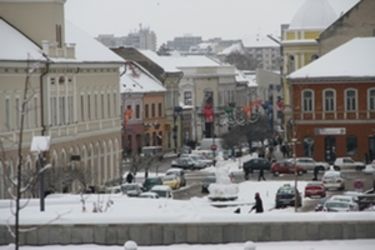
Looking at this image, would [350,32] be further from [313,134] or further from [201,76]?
[201,76]


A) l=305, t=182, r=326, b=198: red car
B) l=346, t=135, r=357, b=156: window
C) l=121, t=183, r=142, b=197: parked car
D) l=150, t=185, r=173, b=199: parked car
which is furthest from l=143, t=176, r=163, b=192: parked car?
l=346, t=135, r=357, b=156: window

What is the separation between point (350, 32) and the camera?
77.2 m

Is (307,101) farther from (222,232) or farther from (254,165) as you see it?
(222,232)

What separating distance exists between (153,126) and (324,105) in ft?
75.4

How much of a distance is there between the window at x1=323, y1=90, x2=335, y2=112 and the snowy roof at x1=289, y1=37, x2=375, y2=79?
3.45 feet

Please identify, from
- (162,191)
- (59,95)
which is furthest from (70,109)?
(162,191)

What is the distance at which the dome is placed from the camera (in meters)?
87.1

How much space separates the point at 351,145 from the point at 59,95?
19205 millimetres

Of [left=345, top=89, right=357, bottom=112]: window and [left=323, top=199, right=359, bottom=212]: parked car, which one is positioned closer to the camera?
[left=323, top=199, right=359, bottom=212]: parked car

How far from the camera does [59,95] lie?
179ft

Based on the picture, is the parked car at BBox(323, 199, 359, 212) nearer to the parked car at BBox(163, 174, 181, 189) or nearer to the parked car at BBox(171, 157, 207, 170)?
the parked car at BBox(163, 174, 181, 189)

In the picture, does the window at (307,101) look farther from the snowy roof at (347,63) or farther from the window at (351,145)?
the window at (351,145)

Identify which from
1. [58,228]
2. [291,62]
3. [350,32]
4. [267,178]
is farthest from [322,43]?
[58,228]

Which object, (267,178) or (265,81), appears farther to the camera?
(265,81)
